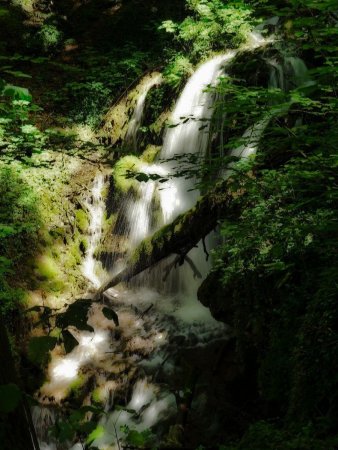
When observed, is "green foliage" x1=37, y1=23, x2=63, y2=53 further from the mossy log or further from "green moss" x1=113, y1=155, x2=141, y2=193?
the mossy log

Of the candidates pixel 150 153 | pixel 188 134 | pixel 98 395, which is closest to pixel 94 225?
pixel 150 153

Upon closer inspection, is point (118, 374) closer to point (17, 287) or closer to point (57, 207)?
point (17, 287)

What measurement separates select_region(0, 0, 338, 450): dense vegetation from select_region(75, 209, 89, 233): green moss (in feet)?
0.16

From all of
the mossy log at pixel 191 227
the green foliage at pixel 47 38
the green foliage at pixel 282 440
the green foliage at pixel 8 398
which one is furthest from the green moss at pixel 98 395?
the green foliage at pixel 47 38

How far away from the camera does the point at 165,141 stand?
9.34 metres

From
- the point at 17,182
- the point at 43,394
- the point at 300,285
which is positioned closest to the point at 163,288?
the point at 43,394

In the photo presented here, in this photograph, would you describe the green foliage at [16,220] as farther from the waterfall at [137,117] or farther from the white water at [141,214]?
A: the waterfall at [137,117]

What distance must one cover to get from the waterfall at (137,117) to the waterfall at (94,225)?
4.18 ft

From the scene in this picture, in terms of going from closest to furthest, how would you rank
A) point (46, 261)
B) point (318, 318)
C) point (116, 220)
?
point (318, 318), point (46, 261), point (116, 220)

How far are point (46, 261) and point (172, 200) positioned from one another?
2887 millimetres

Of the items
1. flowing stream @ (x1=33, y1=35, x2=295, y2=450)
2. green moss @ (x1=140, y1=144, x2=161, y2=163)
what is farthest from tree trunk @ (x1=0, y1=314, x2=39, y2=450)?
green moss @ (x1=140, y1=144, x2=161, y2=163)

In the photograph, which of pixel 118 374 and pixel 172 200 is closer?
pixel 118 374

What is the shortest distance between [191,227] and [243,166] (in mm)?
1709

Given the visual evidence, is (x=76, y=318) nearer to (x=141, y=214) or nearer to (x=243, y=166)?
(x=243, y=166)
